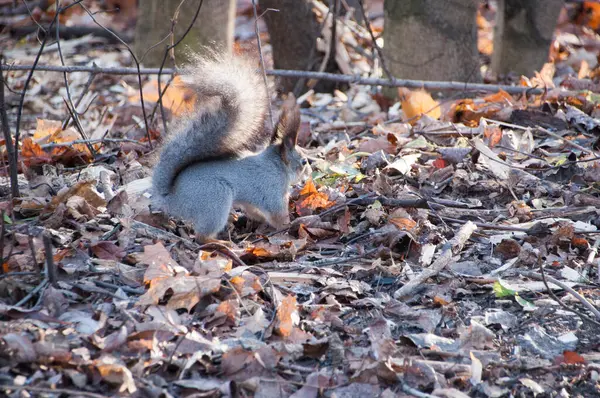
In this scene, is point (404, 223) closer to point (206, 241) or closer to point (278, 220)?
point (278, 220)

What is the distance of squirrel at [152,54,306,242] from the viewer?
338cm

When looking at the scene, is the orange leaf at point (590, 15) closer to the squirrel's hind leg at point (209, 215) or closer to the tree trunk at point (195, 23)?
the tree trunk at point (195, 23)

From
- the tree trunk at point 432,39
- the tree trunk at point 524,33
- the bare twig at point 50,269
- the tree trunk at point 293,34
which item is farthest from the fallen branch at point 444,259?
the tree trunk at point 524,33

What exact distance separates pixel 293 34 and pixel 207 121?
3240 millimetres

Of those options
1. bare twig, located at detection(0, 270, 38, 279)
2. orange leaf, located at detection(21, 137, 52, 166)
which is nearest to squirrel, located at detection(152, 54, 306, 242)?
bare twig, located at detection(0, 270, 38, 279)

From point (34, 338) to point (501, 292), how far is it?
181 cm

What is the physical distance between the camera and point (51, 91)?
7020 millimetres

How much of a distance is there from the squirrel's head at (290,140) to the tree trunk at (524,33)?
3.38m

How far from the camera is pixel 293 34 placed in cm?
644

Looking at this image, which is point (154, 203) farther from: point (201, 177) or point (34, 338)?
point (34, 338)

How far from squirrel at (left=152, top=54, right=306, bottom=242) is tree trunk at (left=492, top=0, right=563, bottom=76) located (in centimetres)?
344

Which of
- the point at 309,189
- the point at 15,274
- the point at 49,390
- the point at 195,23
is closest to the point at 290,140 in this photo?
the point at 309,189

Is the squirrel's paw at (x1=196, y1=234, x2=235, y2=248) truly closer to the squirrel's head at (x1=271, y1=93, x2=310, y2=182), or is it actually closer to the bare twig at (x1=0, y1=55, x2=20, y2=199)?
the squirrel's head at (x1=271, y1=93, x2=310, y2=182)

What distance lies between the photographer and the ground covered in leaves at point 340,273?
233 cm
